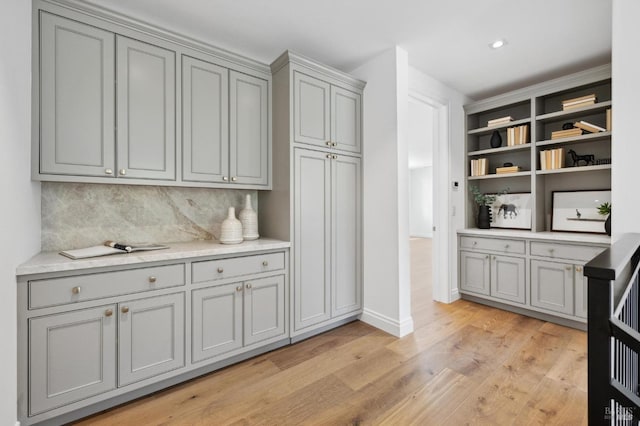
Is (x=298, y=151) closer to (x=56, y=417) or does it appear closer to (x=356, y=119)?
(x=356, y=119)

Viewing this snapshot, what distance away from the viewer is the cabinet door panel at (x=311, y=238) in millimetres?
2527

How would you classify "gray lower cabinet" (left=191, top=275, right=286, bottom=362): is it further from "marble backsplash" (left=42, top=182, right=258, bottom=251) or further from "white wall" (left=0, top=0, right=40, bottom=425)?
"white wall" (left=0, top=0, right=40, bottom=425)

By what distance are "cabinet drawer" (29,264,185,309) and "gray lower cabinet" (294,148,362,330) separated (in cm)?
100

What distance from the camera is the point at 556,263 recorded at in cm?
290

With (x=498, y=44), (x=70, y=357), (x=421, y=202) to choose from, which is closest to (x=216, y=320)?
(x=70, y=357)

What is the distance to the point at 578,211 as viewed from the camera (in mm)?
3150

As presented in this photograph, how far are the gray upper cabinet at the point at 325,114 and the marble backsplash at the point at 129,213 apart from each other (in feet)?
2.81

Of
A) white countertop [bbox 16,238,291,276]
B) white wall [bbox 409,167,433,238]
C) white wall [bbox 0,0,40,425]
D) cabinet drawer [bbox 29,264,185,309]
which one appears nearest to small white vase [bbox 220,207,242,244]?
white countertop [bbox 16,238,291,276]

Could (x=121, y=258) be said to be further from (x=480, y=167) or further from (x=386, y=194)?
(x=480, y=167)

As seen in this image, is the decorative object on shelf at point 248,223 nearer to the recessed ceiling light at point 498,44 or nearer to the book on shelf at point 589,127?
the recessed ceiling light at point 498,44

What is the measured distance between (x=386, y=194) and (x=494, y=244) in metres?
1.55

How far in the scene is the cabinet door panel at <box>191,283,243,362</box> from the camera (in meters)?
2.01

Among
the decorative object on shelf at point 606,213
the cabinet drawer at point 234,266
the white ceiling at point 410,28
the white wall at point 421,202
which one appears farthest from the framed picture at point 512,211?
the white wall at point 421,202

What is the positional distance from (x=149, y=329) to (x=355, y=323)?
184 centimetres
